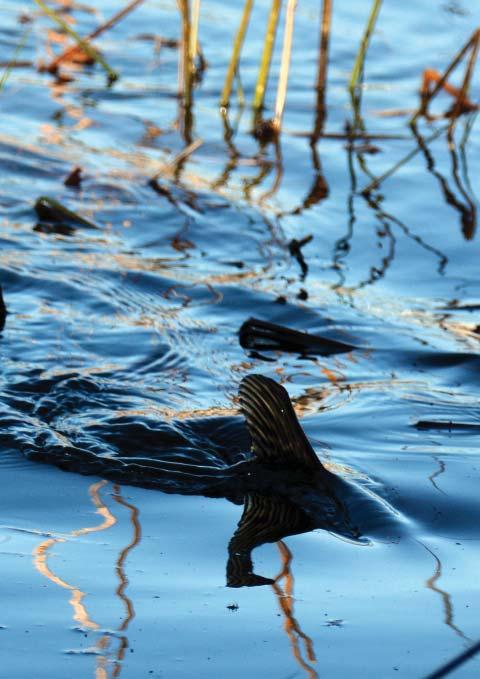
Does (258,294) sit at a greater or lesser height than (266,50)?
lesser

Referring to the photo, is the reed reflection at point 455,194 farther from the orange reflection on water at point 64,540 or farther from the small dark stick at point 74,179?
the orange reflection on water at point 64,540

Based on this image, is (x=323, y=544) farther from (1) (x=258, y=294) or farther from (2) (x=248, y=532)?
(1) (x=258, y=294)

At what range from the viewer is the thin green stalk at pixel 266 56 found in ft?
22.6

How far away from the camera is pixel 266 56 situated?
701 cm

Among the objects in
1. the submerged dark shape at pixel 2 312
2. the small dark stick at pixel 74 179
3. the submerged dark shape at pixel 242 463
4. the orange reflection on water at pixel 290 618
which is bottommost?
the small dark stick at pixel 74 179

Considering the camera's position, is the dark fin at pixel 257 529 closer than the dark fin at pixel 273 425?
Yes

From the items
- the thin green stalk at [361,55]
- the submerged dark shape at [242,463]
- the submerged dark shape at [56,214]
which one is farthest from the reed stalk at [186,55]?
the submerged dark shape at [242,463]

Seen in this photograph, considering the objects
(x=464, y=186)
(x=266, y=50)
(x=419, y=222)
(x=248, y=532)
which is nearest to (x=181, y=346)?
(x=248, y=532)

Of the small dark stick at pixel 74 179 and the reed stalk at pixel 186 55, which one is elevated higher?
the reed stalk at pixel 186 55

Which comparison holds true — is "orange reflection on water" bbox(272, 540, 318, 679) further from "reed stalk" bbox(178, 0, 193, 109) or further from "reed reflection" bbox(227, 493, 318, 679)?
"reed stalk" bbox(178, 0, 193, 109)

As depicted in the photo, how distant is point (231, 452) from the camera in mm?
3475

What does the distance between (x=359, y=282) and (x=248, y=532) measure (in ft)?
7.37

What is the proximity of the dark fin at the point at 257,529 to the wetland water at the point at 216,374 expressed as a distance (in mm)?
22

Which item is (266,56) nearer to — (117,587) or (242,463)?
(242,463)
